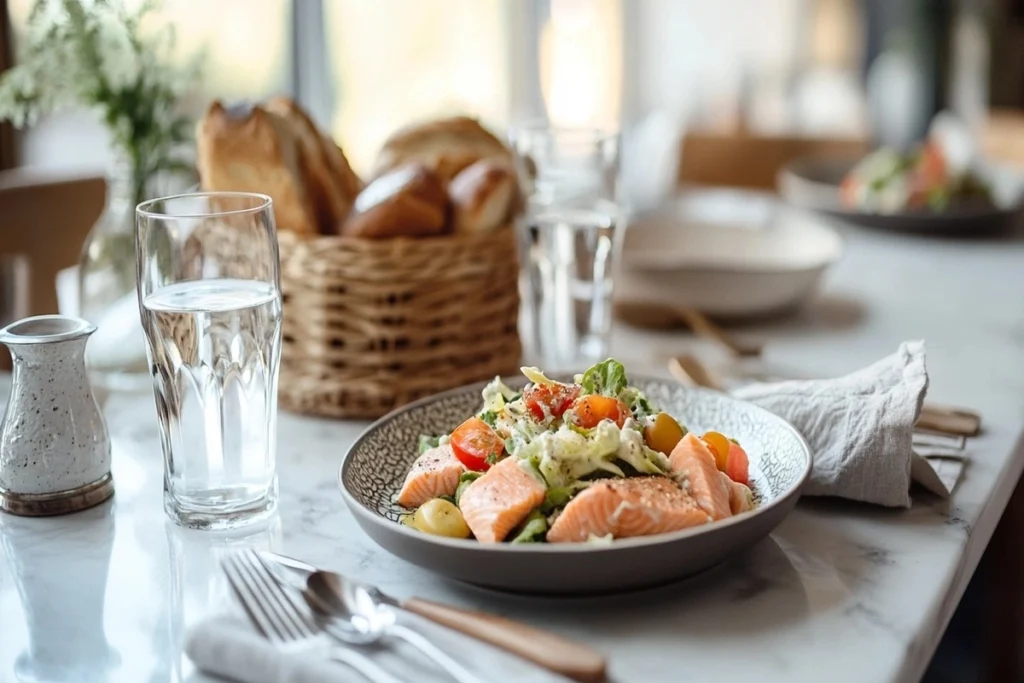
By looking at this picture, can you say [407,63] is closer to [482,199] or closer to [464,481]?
[482,199]

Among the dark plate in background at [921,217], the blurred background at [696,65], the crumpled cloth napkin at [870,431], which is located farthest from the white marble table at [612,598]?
the blurred background at [696,65]

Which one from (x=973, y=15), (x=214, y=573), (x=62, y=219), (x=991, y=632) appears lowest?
(x=991, y=632)

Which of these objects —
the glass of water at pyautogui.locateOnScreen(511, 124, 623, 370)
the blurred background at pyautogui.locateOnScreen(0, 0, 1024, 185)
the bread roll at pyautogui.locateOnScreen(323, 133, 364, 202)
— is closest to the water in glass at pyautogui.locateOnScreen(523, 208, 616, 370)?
the glass of water at pyautogui.locateOnScreen(511, 124, 623, 370)

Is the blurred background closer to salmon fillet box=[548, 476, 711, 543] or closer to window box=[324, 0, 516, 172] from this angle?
window box=[324, 0, 516, 172]

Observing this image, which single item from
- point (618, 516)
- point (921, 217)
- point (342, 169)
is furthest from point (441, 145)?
point (921, 217)

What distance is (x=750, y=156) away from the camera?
3275 mm

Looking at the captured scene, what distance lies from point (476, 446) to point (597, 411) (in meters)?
0.10

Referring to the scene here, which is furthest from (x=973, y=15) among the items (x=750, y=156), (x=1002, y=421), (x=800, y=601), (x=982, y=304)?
(x=800, y=601)

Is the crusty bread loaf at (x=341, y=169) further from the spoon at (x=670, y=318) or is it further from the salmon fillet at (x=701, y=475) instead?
the salmon fillet at (x=701, y=475)

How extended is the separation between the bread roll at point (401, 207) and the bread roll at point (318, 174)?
0.19 feet

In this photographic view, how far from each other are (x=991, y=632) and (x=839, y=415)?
1008mm

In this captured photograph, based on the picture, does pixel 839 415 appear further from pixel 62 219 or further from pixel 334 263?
pixel 62 219

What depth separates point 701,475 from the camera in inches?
32.1

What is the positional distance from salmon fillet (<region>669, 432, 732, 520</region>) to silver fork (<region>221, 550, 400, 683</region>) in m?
0.26
